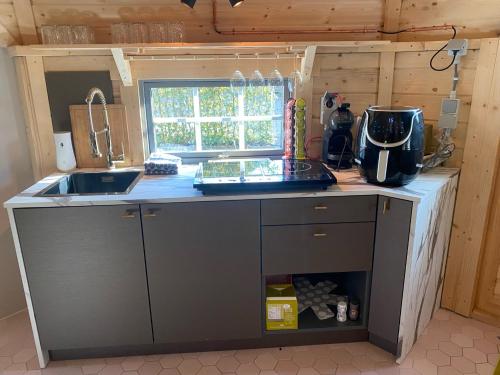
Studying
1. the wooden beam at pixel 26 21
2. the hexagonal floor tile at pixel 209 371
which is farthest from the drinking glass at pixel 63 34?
the hexagonal floor tile at pixel 209 371

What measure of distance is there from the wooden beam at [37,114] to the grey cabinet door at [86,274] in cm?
59

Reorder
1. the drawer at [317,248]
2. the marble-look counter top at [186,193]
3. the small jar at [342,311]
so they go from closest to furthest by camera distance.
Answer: the marble-look counter top at [186,193], the drawer at [317,248], the small jar at [342,311]

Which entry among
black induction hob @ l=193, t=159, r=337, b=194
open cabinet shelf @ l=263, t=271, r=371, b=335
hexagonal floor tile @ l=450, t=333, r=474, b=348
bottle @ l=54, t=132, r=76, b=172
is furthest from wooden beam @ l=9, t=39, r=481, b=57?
hexagonal floor tile @ l=450, t=333, r=474, b=348

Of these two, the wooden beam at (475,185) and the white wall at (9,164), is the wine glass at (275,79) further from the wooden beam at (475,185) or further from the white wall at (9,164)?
the white wall at (9,164)

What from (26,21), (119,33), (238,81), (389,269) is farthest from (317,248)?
(26,21)

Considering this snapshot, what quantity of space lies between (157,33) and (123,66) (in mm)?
266

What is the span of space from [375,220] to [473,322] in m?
1.01

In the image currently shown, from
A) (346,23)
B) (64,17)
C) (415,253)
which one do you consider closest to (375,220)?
(415,253)

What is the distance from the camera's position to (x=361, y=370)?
5.94ft

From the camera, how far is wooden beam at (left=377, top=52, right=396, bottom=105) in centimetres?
209

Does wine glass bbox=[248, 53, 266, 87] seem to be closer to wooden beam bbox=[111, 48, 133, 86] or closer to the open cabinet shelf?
wooden beam bbox=[111, 48, 133, 86]

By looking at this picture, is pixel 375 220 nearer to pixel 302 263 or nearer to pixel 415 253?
pixel 415 253

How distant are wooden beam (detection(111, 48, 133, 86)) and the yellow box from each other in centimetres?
140

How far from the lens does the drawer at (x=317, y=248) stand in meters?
1.75
